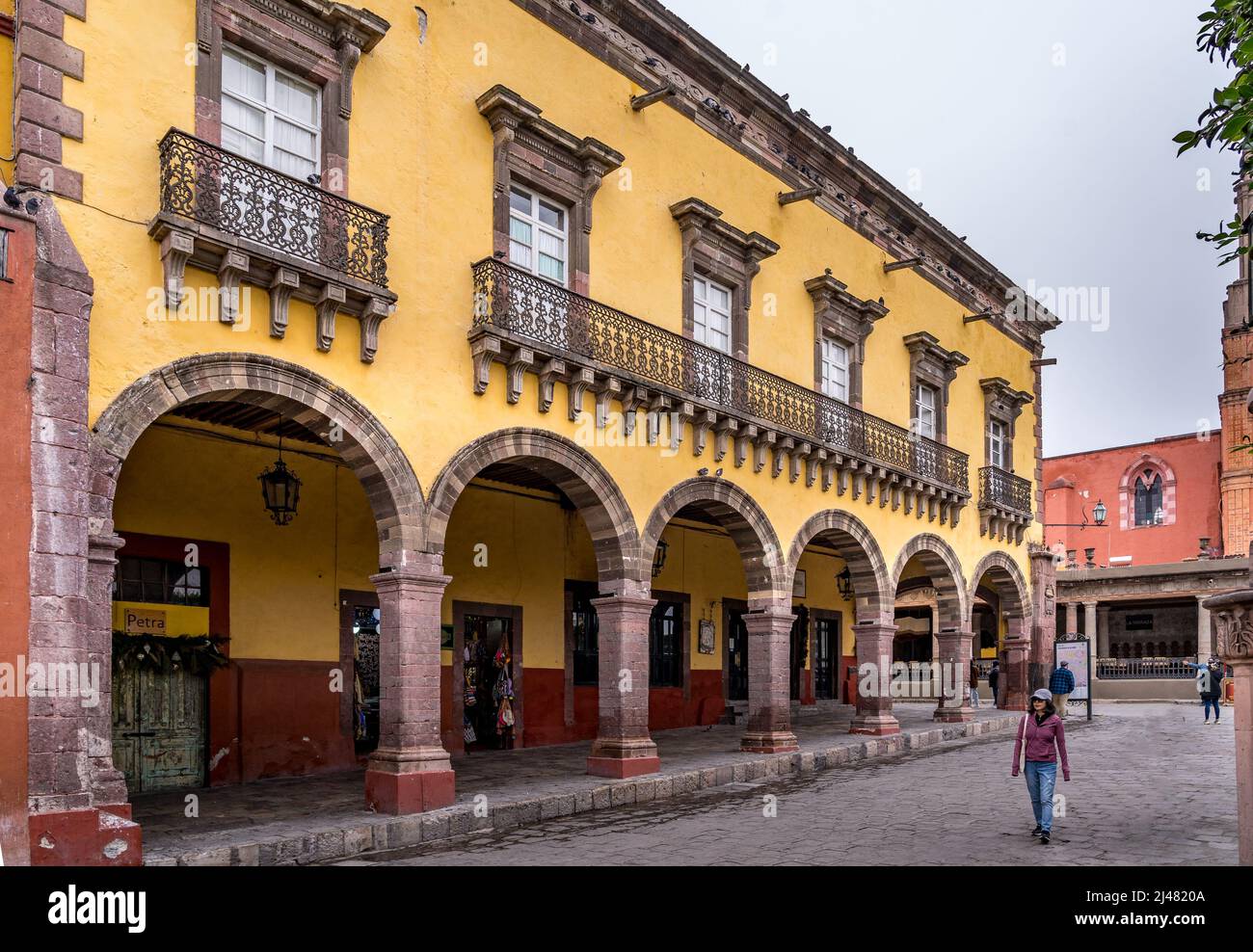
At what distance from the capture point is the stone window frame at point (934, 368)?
20391 mm

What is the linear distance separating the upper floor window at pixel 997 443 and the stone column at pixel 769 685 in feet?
32.8

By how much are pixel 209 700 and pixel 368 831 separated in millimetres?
3704

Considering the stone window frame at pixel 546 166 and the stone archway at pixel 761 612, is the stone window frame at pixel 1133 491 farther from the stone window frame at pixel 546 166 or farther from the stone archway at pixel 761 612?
the stone window frame at pixel 546 166

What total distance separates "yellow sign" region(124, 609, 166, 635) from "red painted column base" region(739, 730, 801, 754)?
8.00 m

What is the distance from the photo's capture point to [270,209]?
9.46m

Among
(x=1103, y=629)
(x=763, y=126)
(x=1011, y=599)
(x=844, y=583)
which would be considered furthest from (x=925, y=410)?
(x=1103, y=629)

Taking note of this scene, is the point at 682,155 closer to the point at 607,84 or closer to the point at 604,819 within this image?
the point at 607,84

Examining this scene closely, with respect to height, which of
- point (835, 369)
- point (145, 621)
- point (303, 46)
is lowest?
point (145, 621)

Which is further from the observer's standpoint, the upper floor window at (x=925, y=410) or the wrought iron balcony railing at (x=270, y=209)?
the upper floor window at (x=925, y=410)

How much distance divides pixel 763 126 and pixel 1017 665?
13600 millimetres

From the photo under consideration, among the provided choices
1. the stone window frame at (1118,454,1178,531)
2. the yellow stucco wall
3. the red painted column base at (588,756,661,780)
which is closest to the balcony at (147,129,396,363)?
the yellow stucco wall

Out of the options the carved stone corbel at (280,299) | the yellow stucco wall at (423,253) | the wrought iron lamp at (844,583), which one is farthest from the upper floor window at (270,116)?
the wrought iron lamp at (844,583)

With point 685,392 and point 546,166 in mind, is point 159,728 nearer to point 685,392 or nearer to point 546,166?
point 685,392

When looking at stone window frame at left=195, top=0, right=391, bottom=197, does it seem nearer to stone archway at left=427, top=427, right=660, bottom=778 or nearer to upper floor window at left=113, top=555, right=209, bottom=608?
stone archway at left=427, top=427, right=660, bottom=778
